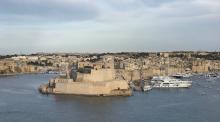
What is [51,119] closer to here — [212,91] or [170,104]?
[170,104]

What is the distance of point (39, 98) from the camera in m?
20.3

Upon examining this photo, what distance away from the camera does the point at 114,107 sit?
57.3 ft

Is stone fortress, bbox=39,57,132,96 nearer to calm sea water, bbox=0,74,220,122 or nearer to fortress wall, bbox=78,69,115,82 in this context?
fortress wall, bbox=78,69,115,82

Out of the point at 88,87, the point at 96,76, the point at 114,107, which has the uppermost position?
the point at 96,76

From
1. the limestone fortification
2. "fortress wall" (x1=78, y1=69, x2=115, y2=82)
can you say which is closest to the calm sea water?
the limestone fortification

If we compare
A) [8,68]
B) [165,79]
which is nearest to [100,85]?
[165,79]

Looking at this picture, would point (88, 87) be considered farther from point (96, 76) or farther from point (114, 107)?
point (114, 107)

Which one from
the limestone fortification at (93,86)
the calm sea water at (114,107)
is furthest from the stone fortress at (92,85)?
the calm sea water at (114,107)

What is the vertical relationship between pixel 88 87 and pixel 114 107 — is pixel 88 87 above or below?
above

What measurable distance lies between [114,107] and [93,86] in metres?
3.84

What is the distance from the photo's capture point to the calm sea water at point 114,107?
14906mm

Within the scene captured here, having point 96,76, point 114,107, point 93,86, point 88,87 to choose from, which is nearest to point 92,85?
point 93,86

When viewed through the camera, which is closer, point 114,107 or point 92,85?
point 114,107

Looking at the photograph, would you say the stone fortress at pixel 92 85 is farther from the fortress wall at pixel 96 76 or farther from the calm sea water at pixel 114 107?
the calm sea water at pixel 114 107
